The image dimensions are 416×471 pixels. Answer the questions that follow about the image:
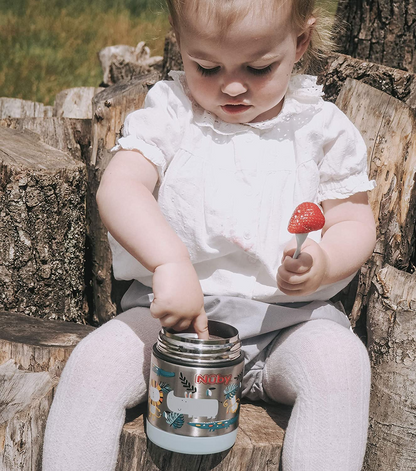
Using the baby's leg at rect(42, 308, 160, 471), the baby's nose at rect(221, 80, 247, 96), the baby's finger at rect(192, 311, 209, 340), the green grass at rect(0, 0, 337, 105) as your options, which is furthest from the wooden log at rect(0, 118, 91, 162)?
the green grass at rect(0, 0, 337, 105)

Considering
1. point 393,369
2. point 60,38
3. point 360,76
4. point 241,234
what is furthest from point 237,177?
point 60,38

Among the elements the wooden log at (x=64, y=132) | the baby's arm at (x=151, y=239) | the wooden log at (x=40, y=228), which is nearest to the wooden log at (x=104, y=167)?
the wooden log at (x=40, y=228)

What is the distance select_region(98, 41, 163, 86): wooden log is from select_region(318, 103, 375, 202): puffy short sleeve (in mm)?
1674

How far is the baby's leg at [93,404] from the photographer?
1438mm

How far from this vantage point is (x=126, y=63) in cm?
371

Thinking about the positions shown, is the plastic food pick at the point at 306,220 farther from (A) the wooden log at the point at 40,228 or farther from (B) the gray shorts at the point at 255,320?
(A) the wooden log at the point at 40,228

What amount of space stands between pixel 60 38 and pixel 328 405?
4.12 metres

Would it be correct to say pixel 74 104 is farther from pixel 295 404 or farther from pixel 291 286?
pixel 295 404

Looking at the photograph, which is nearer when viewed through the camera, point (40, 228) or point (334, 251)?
point (334, 251)

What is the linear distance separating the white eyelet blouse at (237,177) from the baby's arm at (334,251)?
0.05m

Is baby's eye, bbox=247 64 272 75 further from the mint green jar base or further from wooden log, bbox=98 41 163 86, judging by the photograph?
wooden log, bbox=98 41 163 86

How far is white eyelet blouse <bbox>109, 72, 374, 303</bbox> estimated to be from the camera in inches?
65.6

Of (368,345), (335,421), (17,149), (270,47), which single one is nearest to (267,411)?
(335,421)

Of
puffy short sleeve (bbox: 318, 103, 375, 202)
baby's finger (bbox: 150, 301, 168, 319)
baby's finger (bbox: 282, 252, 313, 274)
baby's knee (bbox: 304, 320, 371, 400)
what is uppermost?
puffy short sleeve (bbox: 318, 103, 375, 202)
